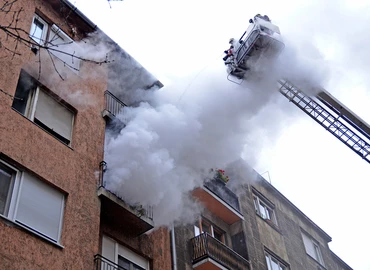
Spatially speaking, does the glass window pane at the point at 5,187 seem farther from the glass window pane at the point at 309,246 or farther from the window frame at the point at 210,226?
the glass window pane at the point at 309,246

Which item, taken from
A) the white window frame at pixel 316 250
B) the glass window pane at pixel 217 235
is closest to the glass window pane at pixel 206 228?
the glass window pane at pixel 217 235

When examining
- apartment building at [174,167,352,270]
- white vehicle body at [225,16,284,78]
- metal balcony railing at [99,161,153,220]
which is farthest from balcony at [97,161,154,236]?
white vehicle body at [225,16,284,78]

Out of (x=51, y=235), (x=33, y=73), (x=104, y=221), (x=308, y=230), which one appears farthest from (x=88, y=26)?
(x=308, y=230)

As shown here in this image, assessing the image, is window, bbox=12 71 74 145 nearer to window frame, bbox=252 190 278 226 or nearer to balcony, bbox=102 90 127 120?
balcony, bbox=102 90 127 120

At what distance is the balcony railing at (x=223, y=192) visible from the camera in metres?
17.2

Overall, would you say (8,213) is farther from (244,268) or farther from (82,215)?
(244,268)

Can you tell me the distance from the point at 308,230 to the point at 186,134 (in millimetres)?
10067

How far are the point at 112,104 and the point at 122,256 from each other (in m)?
4.32

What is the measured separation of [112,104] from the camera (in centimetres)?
1425

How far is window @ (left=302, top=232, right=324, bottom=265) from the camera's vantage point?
72.6ft

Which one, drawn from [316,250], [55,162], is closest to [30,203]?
[55,162]

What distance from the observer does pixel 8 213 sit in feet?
30.2

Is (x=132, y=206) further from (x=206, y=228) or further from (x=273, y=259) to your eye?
(x=273, y=259)

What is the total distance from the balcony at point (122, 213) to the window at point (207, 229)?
11.6ft
